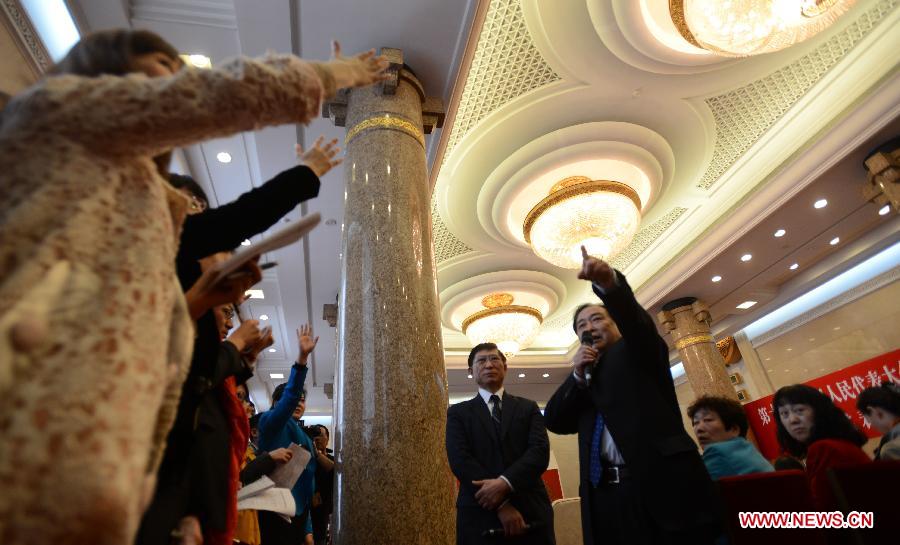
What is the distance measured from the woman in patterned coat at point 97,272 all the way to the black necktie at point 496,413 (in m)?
2.12

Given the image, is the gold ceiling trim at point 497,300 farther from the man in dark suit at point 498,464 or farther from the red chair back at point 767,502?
the red chair back at point 767,502

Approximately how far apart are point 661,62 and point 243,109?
4738 millimetres

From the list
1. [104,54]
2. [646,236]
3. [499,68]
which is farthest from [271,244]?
[646,236]

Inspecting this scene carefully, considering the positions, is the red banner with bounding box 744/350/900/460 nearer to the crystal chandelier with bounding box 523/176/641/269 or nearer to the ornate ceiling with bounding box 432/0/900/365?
the ornate ceiling with bounding box 432/0/900/365

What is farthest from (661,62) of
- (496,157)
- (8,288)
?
(8,288)

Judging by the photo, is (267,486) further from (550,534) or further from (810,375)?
(810,375)

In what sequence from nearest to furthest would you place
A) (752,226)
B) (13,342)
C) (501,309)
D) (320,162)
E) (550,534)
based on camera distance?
1. (13,342)
2. (320,162)
3. (550,534)
4. (752,226)
5. (501,309)

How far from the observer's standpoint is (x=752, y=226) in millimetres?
6016

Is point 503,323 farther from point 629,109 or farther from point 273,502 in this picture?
point 273,502

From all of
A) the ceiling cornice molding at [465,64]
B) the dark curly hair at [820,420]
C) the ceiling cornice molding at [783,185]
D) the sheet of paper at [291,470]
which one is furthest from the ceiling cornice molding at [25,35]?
the ceiling cornice molding at [783,185]

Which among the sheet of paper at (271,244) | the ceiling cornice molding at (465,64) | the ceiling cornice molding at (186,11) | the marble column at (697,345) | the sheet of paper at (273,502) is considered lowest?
the sheet of paper at (273,502)

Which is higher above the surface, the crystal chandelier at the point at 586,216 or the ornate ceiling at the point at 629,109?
the ornate ceiling at the point at 629,109

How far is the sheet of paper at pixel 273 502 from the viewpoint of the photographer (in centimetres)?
181

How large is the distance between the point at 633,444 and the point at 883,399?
2569 mm
